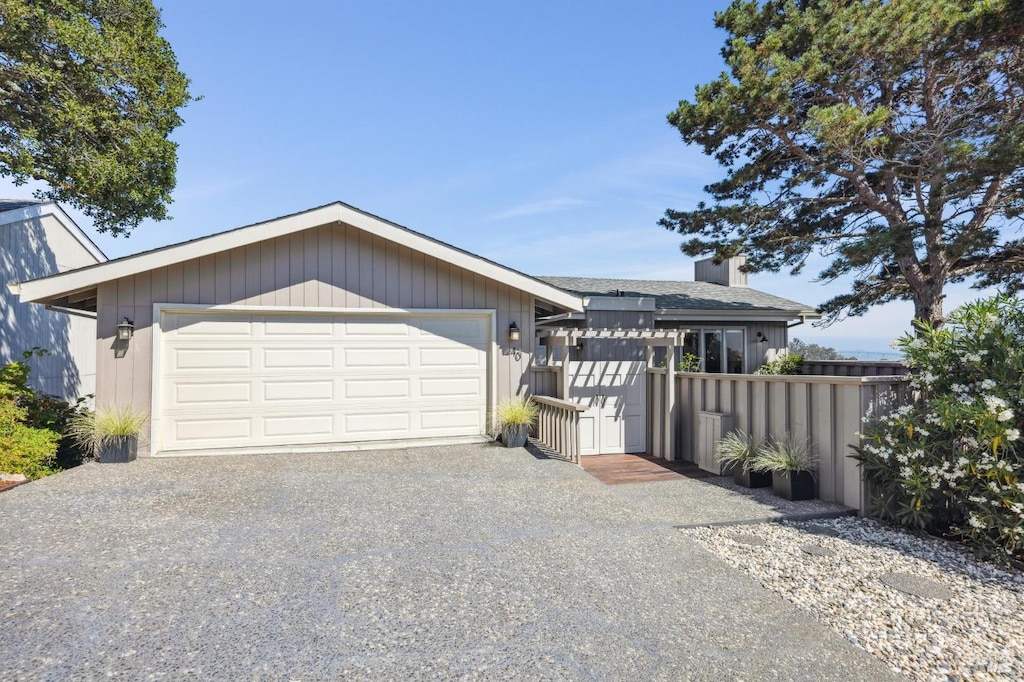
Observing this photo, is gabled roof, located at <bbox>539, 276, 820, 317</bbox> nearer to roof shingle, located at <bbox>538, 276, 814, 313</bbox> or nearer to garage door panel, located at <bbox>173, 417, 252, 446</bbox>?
roof shingle, located at <bbox>538, 276, 814, 313</bbox>

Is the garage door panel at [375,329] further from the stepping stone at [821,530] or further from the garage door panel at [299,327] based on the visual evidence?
the stepping stone at [821,530]

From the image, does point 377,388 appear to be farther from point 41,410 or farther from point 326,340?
point 41,410

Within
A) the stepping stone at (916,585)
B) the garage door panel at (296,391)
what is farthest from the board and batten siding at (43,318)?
the stepping stone at (916,585)

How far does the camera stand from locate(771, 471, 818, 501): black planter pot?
17.1 feet

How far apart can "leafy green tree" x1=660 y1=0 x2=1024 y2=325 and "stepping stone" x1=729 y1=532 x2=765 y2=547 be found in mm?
7595

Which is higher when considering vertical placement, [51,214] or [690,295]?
[51,214]

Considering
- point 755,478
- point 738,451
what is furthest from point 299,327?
point 755,478

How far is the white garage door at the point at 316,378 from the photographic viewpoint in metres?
6.64

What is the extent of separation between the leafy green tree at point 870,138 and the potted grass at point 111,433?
10441 mm

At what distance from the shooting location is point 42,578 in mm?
3217

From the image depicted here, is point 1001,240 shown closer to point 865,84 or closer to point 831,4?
point 865,84

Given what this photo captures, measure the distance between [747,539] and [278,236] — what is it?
6183 millimetres

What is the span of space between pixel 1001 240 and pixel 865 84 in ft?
13.3

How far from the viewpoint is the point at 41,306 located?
411 inches
